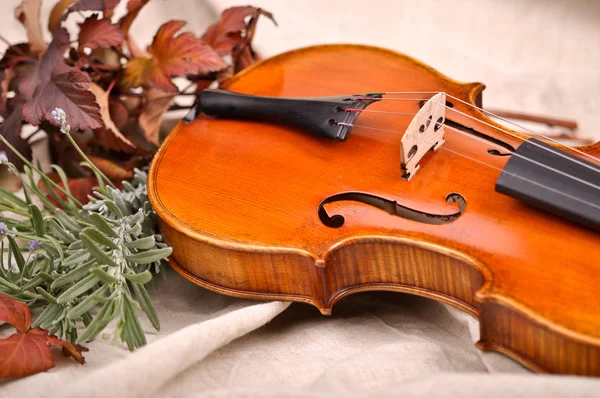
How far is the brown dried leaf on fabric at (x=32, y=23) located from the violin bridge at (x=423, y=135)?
81 cm

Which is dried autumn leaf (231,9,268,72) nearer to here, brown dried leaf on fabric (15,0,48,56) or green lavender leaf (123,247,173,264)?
brown dried leaf on fabric (15,0,48,56)

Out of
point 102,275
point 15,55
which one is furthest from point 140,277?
point 15,55

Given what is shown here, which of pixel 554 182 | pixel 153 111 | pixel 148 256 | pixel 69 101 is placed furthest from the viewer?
pixel 153 111

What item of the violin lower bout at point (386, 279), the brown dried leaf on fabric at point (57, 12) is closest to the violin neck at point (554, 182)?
the violin lower bout at point (386, 279)

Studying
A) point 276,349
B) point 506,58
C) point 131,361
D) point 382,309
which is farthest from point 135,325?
point 506,58

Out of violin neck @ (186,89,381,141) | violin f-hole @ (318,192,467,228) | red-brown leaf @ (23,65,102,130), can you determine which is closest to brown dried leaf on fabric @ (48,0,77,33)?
red-brown leaf @ (23,65,102,130)

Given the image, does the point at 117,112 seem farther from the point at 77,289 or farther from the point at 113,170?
the point at 77,289

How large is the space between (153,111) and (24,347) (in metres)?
0.60

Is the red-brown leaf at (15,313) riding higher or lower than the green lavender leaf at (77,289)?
lower

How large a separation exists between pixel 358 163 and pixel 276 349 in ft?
1.07

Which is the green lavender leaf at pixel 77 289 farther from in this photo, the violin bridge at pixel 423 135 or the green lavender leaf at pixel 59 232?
the violin bridge at pixel 423 135

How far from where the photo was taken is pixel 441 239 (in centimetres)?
92

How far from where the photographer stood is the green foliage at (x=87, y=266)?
959 millimetres

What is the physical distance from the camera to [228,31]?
56.6 inches
